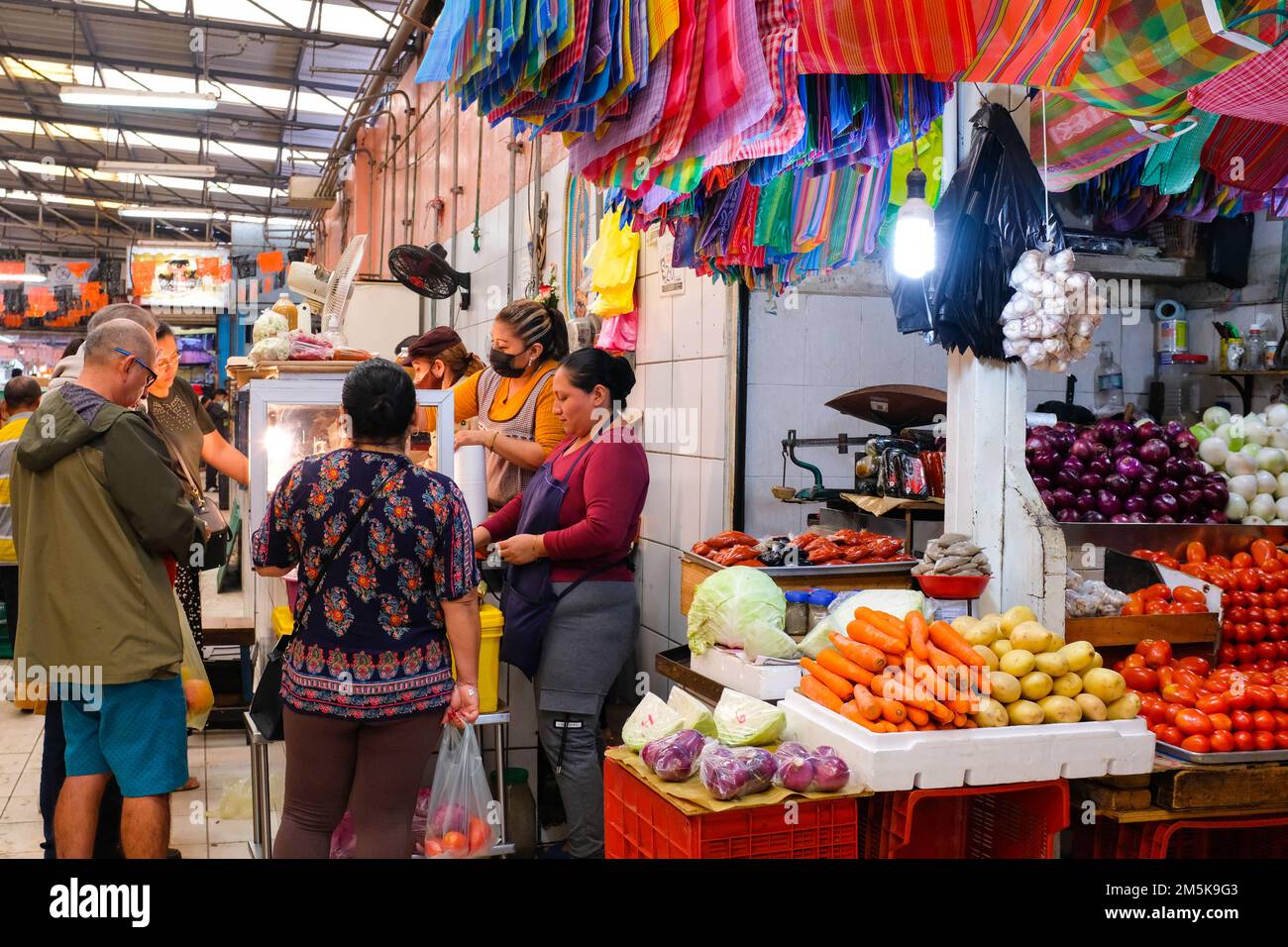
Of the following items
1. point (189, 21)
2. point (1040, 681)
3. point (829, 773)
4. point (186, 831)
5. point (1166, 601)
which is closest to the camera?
point (829, 773)

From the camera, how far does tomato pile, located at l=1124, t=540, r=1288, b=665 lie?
3980 millimetres

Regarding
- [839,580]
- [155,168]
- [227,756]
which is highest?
[155,168]

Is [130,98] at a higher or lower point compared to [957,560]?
higher

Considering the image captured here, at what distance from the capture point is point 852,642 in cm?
317

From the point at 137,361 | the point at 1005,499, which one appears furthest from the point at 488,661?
the point at 1005,499

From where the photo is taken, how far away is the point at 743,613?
3.56 metres

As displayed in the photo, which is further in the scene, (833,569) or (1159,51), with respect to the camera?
(833,569)

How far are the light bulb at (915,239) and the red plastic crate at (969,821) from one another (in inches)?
61.0

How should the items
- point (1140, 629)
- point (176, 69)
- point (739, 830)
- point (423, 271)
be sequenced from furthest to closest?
point (176, 69) < point (423, 271) < point (1140, 629) < point (739, 830)

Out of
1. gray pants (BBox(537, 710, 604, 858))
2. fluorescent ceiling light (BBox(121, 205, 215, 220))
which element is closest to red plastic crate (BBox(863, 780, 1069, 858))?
gray pants (BBox(537, 710, 604, 858))

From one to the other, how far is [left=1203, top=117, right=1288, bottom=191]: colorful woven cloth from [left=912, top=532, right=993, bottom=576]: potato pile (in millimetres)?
1764

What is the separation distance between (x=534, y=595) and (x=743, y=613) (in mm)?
922

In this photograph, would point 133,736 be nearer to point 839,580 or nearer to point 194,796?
point 194,796
